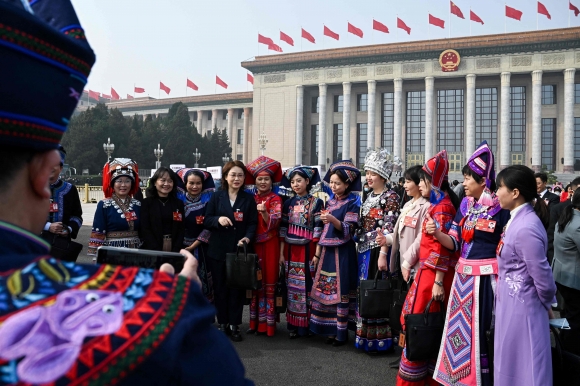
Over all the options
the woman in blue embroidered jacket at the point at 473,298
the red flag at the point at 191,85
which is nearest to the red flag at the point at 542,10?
the red flag at the point at 191,85

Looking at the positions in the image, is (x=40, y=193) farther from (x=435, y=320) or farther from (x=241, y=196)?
(x=241, y=196)

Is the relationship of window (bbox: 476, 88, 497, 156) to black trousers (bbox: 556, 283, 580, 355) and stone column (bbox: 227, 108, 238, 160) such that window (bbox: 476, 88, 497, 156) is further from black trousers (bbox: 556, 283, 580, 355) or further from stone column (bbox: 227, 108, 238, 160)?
black trousers (bbox: 556, 283, 580, 355)

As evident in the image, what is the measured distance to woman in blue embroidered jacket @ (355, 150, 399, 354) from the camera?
177 inches

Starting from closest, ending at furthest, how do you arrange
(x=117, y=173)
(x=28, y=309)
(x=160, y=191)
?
(x=28, y=309)
(x=117, y=173)
(x=160, y=191)

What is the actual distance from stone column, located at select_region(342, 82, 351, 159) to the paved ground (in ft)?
124

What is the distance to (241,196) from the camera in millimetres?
5004

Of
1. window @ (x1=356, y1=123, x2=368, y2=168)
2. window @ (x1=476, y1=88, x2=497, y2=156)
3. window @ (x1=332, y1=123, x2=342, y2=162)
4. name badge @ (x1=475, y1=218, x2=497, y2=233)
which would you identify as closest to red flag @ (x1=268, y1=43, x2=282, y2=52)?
window @ (x1=332, y1=123, x2=342, y2=162)

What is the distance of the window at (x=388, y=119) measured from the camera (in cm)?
4191

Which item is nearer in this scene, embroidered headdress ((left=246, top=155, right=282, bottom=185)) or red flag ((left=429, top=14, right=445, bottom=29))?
embroidered headdress ((left=246, top=155, right=282, bottom=185))

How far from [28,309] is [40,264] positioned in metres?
0.08

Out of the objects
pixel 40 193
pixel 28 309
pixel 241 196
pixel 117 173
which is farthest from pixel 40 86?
pixel 241 196

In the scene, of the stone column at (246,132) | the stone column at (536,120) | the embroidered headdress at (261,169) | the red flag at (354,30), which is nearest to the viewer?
the embroidered headdress at (261,169)

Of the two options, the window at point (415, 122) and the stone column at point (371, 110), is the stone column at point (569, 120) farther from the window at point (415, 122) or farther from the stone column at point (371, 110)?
the stone column at point (371, 110)

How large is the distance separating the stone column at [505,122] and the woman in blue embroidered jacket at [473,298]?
37089 millimetres
